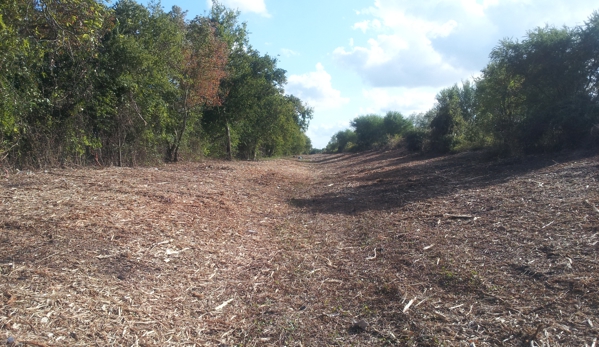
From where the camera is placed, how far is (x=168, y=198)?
26.3 feet

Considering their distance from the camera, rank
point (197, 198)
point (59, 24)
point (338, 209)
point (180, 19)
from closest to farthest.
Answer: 1. point (59, 24)
2. point (197, 198)
3. point (338, 209)
4. point (180, 19)

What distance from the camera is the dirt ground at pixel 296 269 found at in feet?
11.8

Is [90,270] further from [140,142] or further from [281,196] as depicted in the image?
[140,142]

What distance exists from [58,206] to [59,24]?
3.03m

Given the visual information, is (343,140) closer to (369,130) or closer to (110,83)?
(369,130)

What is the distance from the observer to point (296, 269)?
5.56 meters

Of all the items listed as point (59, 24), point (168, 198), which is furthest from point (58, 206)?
point (59, 24)

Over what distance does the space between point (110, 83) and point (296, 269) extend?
10.2 meters

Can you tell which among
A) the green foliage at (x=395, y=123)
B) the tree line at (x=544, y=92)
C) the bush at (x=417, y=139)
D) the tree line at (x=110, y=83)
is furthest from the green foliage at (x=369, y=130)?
the tree line at (x=544, y=92)

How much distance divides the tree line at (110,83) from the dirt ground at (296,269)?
235 cm

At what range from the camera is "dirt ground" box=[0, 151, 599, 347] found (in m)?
3.59

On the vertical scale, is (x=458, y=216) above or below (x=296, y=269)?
above

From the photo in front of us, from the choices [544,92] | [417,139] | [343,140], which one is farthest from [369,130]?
[544,92]

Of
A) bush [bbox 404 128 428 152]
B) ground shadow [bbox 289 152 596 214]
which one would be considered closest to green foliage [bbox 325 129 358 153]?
bush [bbox 404 128 428 152]
